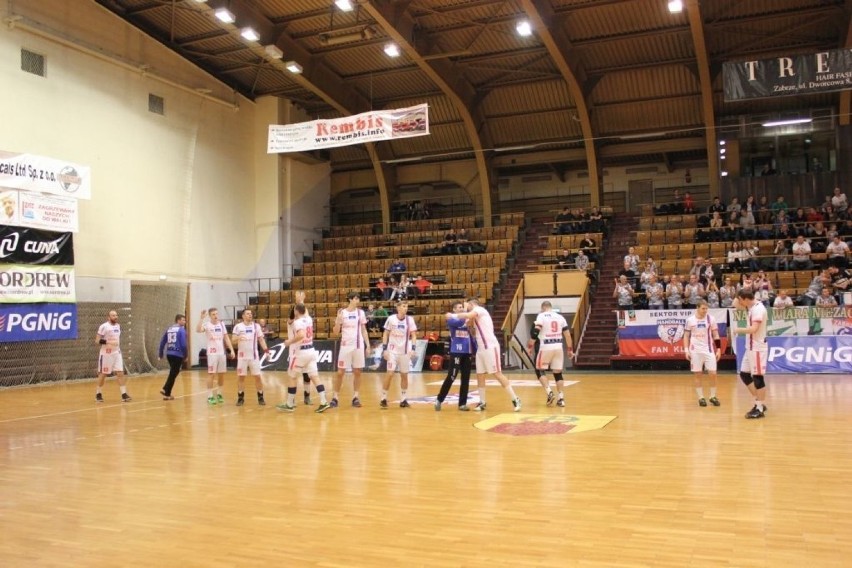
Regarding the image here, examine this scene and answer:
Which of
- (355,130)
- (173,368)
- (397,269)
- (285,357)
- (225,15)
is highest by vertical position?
(225,15)

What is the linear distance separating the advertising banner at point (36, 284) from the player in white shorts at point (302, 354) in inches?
406

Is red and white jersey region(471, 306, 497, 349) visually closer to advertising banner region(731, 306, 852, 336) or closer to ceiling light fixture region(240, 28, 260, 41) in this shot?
advertising banner region(731, 306, 852, 336)

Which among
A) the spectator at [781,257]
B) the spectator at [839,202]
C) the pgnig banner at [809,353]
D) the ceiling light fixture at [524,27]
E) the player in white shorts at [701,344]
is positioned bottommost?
the pgnig banner at [809,353]

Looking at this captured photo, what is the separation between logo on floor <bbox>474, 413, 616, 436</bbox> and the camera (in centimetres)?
916

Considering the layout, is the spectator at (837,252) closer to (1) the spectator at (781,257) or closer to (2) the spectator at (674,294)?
(1) the spectator at (781,257)

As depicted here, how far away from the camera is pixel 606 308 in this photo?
71.7 ft

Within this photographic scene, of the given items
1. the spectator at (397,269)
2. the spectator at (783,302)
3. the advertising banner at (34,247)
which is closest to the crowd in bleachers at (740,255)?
the spectator at (783,302)

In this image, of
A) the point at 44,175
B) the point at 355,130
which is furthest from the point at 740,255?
the point at 44,175

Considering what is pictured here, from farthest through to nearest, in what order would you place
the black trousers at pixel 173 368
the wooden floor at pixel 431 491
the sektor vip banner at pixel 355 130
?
the sektor vip banner at pixel 355 130
the black trousers at pixel 173 368
the wooden floor at pixel 431 491

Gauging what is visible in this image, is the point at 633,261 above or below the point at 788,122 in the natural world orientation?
below

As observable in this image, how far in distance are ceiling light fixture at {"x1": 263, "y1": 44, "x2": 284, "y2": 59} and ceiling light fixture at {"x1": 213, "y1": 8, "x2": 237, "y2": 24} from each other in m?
1.70

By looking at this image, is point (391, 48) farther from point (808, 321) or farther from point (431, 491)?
point (431, 491)

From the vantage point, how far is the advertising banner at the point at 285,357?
21625 mm

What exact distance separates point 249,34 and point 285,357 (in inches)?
399
